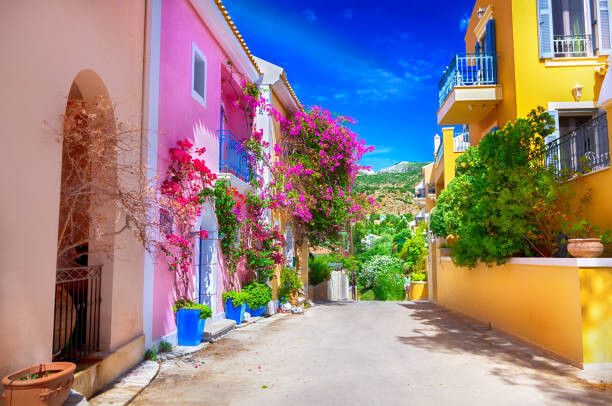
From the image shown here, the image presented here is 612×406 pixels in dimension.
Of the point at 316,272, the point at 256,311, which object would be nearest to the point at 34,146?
the point at 256,311

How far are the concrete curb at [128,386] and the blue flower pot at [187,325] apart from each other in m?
1.37

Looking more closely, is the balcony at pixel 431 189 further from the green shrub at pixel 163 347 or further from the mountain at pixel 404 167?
the mountain at pixel 404 167

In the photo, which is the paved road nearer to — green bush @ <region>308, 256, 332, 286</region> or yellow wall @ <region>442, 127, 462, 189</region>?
yellow wall @ <region>442, 127, 462, 189</region>

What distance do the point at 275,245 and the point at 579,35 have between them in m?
10.3

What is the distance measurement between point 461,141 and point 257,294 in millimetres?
12076

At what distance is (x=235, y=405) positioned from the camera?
5262 millimetres

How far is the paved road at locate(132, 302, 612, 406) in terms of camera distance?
5535mm

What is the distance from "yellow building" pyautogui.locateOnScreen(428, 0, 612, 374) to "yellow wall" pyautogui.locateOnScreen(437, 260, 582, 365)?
2 cm

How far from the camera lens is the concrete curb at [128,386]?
16.9 feet

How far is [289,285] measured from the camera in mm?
16141

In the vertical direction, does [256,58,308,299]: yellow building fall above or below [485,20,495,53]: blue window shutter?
below

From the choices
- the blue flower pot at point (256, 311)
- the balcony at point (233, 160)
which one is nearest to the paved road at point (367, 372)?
the blue flower pot at point (256, 311)

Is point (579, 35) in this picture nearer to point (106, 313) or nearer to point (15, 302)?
point (106, 313)

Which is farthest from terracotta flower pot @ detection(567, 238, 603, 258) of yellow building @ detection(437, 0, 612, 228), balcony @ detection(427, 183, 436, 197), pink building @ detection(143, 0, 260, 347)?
balcony @ detection(427, 183, 436, 197)
